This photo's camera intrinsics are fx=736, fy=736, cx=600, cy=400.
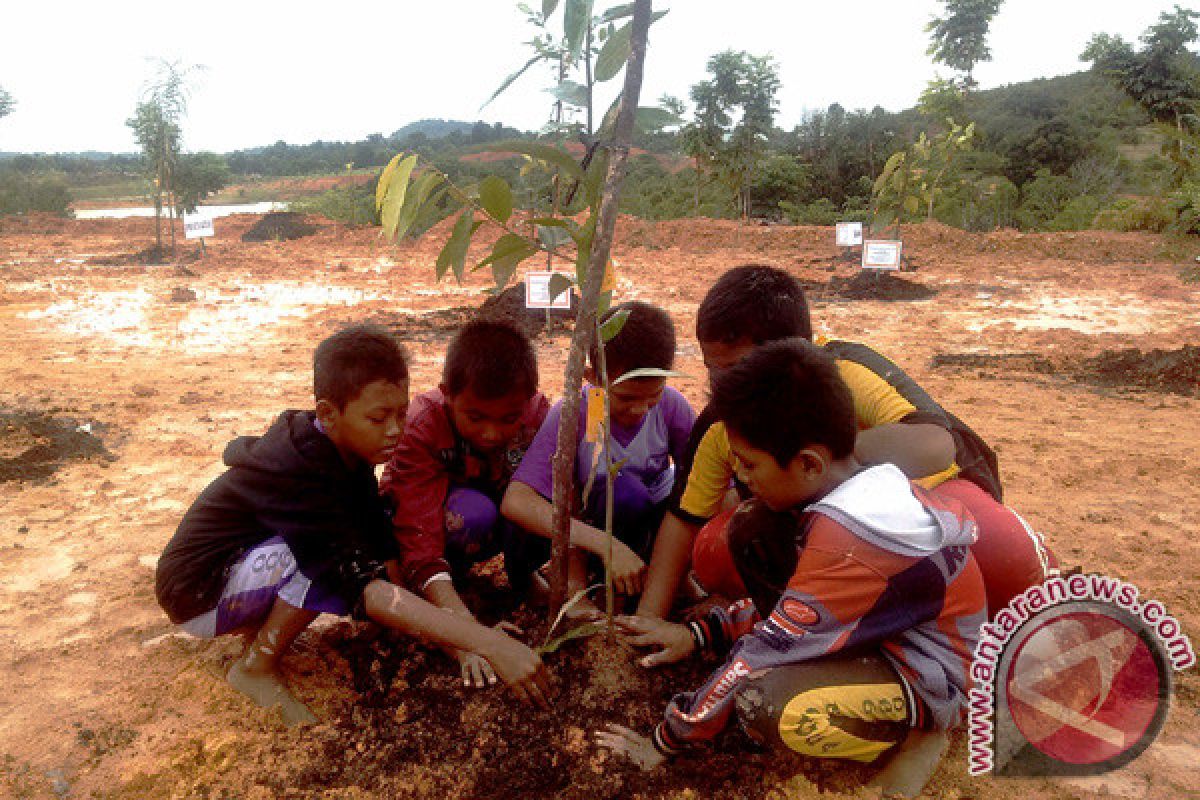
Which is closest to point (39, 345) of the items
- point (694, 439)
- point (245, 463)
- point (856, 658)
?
point (245, 463)

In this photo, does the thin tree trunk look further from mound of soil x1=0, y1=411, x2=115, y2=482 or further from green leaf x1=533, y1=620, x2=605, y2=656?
mound of soil x1=0, y1=411, x2=115, y2=482

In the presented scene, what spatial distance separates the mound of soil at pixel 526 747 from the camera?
1417 mm

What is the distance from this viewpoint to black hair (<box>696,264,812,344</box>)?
184 cm

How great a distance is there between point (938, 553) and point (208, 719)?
1.60m

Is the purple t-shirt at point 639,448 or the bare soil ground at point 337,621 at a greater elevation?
the purple t-shirt at point 639,448

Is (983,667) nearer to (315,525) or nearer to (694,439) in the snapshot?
(694,439)

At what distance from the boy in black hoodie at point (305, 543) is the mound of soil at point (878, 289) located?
8.36 meters

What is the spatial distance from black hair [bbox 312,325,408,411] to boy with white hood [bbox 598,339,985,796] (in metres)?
0.78

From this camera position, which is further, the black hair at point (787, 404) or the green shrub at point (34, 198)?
the green shrub at point (34, 198)

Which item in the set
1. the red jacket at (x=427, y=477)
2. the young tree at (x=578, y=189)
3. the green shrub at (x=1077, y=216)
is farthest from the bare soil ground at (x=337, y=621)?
the green shrub at (x=1077, y=216)

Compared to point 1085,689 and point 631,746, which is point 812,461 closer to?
point 631,746

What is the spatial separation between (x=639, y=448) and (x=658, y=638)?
61cm

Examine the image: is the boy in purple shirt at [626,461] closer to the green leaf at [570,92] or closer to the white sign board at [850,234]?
the green leaf at [570,92]

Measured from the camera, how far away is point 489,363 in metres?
1.88
